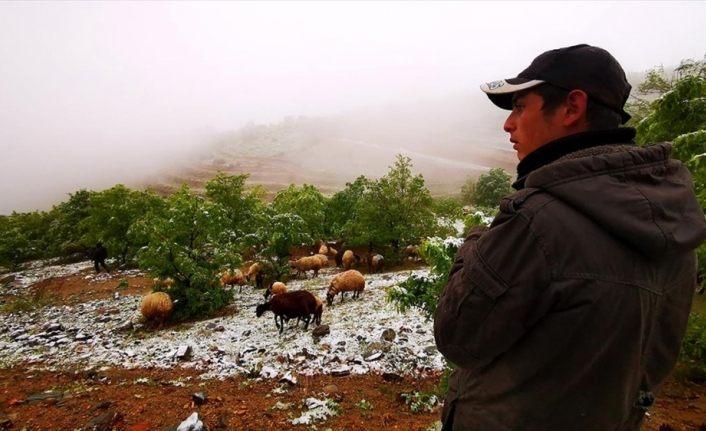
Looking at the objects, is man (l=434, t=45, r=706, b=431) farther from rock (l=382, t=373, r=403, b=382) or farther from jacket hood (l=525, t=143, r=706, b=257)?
rock (l=382, t=373, r=403, b=382)

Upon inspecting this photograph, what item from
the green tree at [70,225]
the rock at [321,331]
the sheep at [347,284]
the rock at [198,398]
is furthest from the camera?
the green tree at [70,225]

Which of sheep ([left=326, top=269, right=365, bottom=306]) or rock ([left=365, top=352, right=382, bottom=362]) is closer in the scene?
rock ([left=365, top=352, right=382, bottom=362])

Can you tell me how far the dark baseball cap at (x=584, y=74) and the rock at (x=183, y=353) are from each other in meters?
12.0

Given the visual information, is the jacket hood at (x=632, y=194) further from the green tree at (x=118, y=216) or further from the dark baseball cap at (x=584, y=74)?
the green tree at (x=118, y=216)

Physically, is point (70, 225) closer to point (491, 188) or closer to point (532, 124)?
point (532, 124)

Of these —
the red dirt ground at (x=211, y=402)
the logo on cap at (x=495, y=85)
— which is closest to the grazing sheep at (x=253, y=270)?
the red dirt ground at (x=211, y=402)

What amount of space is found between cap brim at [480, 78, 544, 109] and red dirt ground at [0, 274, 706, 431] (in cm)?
682

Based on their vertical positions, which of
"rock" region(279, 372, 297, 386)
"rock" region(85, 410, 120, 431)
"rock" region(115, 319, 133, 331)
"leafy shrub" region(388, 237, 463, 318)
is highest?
"leafy shrub" region(388, 237, 463, 318)

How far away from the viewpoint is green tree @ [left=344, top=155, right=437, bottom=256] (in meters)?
25.3

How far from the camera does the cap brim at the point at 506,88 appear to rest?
6.24 feet

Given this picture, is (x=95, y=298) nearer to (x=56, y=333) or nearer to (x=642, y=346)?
(x=56, y=333)

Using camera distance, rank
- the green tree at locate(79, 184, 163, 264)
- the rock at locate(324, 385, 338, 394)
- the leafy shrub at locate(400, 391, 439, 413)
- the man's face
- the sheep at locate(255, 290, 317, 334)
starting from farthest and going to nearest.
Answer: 1. the green tree at locate(79, 184, 163, 264)
2. the sheep at locate(255, 290, 317, 334)
3. the rock at locate(324, 385, 338, 394)
4. the leafy shrub at locate(400, 391, 439, 413)
5. the man's face

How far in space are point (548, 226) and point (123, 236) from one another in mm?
35606

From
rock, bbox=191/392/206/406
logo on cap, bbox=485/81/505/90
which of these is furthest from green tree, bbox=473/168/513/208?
logo on cap, bbox=485/81/505/90
